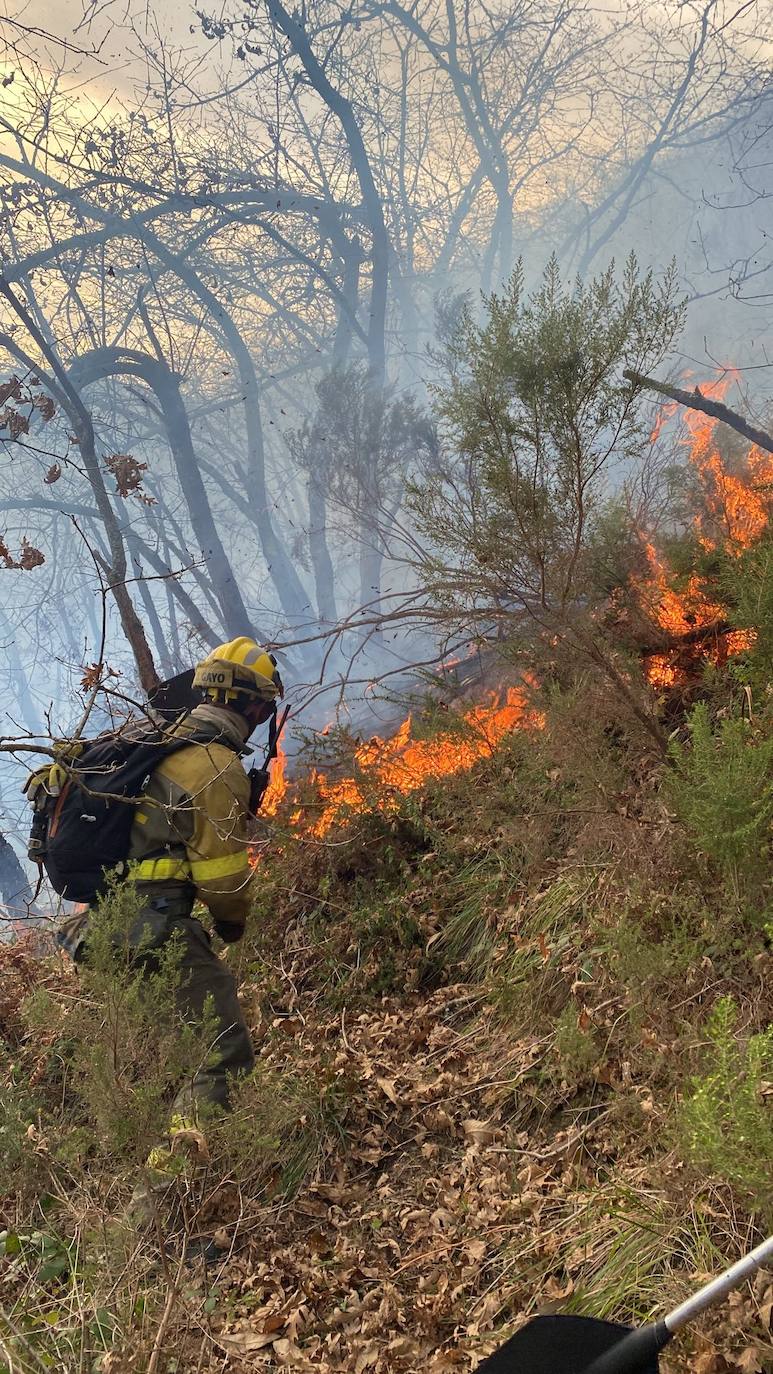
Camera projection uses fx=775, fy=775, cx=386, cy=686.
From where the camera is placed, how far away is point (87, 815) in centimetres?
364

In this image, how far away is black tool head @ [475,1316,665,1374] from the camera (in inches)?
63.5

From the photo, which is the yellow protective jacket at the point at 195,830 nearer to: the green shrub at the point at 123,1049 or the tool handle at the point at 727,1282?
the green shrub at the point at 123,1049

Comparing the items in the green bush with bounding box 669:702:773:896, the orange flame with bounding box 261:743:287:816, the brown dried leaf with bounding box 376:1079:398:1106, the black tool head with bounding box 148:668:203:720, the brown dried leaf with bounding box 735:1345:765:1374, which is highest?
the black tool head with bounding box 148:668:203:720

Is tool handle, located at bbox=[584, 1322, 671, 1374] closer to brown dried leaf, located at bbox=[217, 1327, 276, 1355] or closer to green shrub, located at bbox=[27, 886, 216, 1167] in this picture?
brown dried leaf, located at bbox=[217, 1327, 276, 1355]

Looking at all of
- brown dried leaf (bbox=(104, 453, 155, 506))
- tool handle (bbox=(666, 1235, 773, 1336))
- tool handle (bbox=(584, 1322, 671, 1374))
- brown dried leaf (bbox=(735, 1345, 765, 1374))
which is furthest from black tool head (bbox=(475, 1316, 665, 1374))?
brown dried leaf (bbox=(104, 453, 155, 506))

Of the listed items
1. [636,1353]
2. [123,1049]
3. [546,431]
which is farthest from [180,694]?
[636,1353]

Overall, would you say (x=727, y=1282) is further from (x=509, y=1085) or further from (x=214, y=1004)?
(x=214, y=1004)

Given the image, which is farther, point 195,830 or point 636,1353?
point 195,830

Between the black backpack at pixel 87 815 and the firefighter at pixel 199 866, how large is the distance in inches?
4.2

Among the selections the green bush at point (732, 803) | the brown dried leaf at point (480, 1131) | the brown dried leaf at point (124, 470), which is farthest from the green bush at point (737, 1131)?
the brown dried leaf at point (124, 470)

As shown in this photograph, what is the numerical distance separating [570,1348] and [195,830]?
258cm

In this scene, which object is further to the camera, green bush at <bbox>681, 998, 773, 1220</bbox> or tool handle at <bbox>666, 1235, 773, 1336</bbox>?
green bush at <bbox>681, 998, 773, 1220</bbox>

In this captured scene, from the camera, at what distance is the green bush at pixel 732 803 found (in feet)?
9.14

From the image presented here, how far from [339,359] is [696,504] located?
8.37 metres
